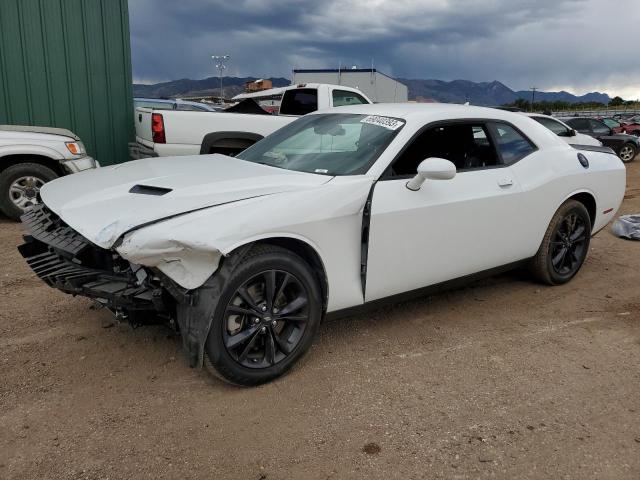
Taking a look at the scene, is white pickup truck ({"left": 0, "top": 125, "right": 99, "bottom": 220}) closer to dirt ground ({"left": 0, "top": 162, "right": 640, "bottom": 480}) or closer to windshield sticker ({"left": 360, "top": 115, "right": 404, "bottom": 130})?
dirt ground ({"left": 0, "top": 162, "right": 640, "bottom": 480})

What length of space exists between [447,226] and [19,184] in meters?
5.72

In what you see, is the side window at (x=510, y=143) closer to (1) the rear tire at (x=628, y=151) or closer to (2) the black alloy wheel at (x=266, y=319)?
(2) the black alloy wheel at (x=266, y=319)

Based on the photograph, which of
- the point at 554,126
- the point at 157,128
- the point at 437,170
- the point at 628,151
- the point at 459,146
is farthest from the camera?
the point at 628,151

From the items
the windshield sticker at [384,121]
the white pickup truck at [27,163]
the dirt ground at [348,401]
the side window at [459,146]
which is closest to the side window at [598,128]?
the dirt ground at [348,401]

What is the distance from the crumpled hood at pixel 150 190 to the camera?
2783 mm

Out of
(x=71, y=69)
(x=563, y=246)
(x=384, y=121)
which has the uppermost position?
(x=71, y=69)

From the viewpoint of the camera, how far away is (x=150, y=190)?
10.2 ft

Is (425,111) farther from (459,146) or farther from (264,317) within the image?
(264,317)

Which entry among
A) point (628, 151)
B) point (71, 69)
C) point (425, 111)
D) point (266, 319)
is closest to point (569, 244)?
point (425, 111)

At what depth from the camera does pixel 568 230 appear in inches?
193

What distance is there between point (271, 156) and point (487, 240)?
5.64ft

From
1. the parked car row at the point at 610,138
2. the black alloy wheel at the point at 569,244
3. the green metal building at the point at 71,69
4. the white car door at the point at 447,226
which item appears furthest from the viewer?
the parked car row at the point at 610,138

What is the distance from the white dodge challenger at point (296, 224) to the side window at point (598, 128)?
1690 centimetres

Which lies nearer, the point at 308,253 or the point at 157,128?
the point at 308,253
